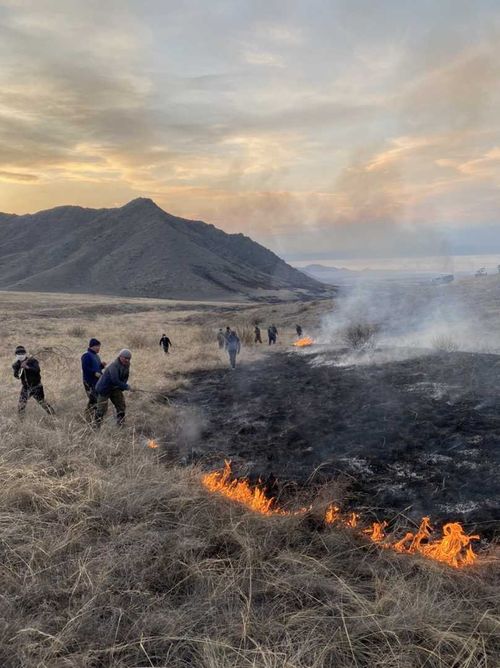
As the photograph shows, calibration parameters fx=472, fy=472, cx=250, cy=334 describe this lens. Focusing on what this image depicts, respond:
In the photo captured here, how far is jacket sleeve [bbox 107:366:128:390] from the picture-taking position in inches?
332

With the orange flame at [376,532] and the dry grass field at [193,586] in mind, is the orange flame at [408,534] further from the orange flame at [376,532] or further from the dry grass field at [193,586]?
the dry grass field at [193,586]

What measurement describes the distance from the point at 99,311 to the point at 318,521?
5184cm

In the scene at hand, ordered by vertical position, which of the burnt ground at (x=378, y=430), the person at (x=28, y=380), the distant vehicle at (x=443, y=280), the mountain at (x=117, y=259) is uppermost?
the mountain at (x=117, y=259)

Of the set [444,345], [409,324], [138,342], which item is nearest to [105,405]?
[444,345]

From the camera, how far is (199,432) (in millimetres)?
10586

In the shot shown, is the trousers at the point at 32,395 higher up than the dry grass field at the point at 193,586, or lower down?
higher up

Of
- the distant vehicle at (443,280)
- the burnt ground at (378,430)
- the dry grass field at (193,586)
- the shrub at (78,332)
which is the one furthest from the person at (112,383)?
the distant vehicle at (443,280)

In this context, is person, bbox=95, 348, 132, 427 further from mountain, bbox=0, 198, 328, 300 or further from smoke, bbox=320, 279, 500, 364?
mountain, bbox=0, 198, 328, 300

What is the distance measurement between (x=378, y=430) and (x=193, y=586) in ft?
22.0

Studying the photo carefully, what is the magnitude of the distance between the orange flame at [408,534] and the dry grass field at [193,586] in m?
0.28

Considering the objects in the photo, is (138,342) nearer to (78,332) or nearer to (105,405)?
(78,332)

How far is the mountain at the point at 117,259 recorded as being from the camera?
118438 millimetres

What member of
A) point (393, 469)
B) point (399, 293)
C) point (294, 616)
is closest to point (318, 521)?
point (294, 616)

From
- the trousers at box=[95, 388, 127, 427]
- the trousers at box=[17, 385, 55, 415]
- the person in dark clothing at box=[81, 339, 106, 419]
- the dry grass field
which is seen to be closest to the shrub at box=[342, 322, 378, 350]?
the trousers at box=[95, 388, 127, 427]
